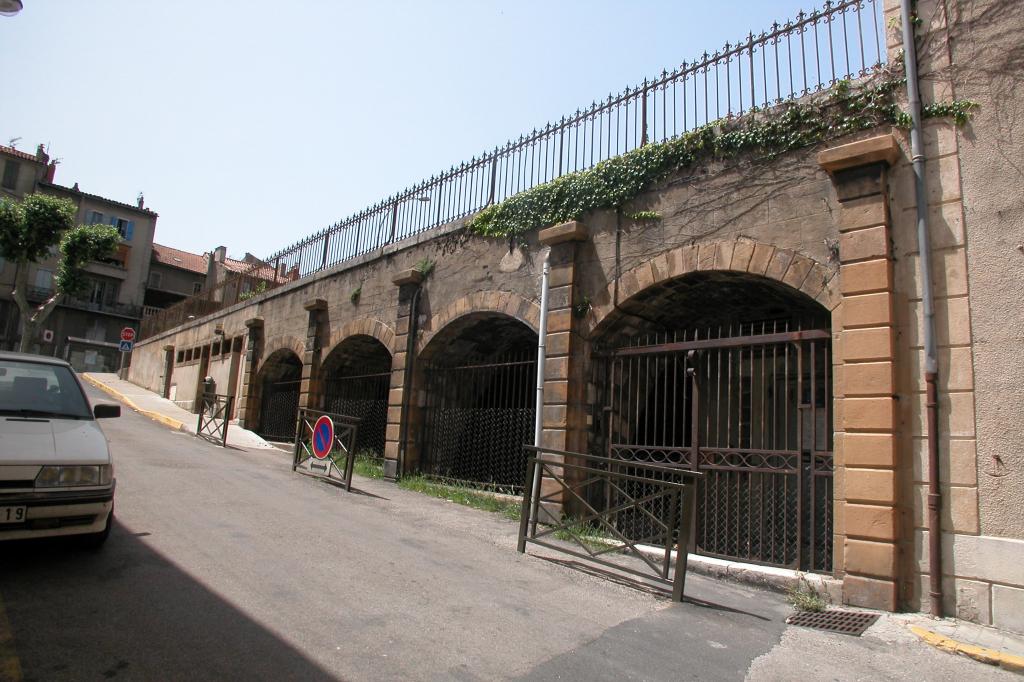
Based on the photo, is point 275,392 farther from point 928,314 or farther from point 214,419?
point 928,314

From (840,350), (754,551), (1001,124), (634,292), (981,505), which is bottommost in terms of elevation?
(754,551)

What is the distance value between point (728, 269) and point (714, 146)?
1486 millimetres

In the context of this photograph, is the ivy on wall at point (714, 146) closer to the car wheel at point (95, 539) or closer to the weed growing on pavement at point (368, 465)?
the weed growing on pavement at point (368, 465)

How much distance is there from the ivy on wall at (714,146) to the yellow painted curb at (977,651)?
422cm

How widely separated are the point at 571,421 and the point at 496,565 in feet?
8.33

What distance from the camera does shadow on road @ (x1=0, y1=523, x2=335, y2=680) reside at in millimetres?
2910

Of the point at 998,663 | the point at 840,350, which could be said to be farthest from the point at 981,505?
the point at 840,350

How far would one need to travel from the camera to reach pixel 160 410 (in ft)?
60.2

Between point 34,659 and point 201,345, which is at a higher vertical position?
point 201,345

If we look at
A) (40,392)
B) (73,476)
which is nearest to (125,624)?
(73,476)

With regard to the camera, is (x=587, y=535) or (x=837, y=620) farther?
(x=587, y=535)

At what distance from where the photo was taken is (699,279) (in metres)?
6.98

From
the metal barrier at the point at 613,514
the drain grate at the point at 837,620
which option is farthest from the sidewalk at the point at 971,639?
the metal barrier at the point at 613,514

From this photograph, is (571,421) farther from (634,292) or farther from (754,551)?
(754,551)
